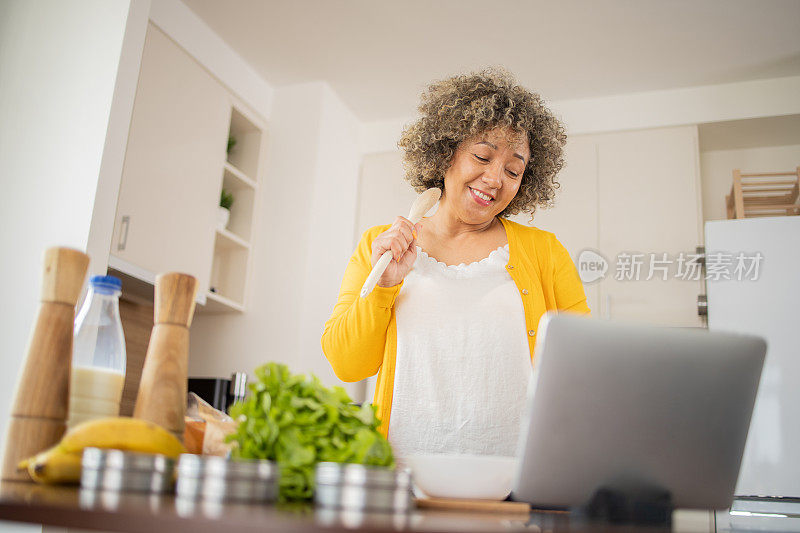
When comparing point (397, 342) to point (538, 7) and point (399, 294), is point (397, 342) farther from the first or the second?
point (538, 7)

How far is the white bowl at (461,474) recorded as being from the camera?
0.78m

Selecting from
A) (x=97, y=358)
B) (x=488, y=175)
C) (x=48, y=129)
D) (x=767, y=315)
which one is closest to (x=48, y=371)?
(x=97, y=358)

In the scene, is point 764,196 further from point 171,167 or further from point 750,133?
point 171,167

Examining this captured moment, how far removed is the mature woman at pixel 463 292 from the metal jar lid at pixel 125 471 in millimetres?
704

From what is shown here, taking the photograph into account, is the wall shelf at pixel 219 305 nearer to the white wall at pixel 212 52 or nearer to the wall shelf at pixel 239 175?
the wall shelf at pixel 239 175

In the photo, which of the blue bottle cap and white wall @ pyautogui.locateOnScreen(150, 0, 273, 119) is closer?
the blue bottle cap

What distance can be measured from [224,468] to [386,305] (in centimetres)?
84

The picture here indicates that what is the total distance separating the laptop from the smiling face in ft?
3.05

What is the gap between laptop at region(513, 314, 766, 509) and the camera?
2.20 ft

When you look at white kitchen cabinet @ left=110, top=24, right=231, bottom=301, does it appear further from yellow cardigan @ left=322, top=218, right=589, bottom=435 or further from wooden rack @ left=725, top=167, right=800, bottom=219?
wooden rack @ left=725, top=167, right=800, bottom=219

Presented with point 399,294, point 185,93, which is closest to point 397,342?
point 399,294

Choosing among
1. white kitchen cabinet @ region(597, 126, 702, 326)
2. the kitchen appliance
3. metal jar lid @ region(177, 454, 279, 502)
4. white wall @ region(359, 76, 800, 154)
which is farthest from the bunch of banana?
white wall @ region(359, 76, 800, 154)

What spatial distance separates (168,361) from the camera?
2.74 feet

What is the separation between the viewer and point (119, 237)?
260 cm
